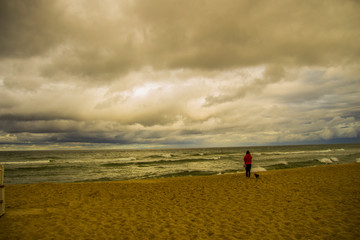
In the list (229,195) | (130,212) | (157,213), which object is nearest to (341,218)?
(229,195)

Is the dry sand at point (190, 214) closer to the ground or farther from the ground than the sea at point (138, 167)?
farther from the ground

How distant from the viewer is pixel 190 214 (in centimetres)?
821

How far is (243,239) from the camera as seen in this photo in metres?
5.92

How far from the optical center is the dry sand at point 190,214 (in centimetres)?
639

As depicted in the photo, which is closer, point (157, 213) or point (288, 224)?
point (288, 224)

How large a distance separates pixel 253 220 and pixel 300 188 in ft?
20.9

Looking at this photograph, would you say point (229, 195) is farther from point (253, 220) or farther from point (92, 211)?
point (92, 211)

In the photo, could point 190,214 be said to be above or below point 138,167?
above

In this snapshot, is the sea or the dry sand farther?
the sea

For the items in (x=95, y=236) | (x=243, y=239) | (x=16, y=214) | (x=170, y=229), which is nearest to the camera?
(x=243, y=239)

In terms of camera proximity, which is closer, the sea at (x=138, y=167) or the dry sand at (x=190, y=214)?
the dry sand at (x=190, y=214)

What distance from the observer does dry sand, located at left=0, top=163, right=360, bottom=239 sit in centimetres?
639

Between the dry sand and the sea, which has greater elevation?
the dry sand

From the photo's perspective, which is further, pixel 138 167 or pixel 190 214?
pixel 138 167
